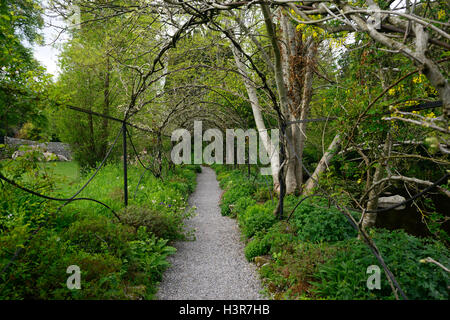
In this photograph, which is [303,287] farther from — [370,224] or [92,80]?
[92,80]

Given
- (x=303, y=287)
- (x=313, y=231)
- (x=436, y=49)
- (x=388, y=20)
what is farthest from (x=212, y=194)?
(x=388, y=20)

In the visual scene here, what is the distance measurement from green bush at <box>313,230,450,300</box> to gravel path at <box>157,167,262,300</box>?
0.88 meters

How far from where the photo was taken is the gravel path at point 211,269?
9.19 ft

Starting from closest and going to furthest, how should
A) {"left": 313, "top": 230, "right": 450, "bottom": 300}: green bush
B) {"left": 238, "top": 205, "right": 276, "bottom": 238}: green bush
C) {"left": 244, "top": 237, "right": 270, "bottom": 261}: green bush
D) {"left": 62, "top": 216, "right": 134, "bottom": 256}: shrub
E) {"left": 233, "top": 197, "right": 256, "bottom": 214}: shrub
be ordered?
{"left": 313, "top": 230, "right": 450, "bottom": 300}: green bush
{"left": 62, "top": 216, "right": 134, "bottom": 256}: shrub
{"left": 244, "top": 237, "right": 270, "bottom": 261}: green bush
{"left": 238, "top": 205, "right": 276, "bottom": 238}: green bush
{"left": 233, "top": 197, "right": 256, "bottom": 214}: shrub

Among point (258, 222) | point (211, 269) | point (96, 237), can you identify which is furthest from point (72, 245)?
point (258, 222)

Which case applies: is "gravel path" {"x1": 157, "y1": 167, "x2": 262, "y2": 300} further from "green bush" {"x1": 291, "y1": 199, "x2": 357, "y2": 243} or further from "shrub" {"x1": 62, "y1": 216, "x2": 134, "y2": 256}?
"green bush" {"x1": 291, "y1": 199, "x2": 357, "y2": 243}

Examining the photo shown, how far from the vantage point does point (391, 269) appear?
6.75 feet

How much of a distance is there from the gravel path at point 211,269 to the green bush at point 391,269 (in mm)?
883

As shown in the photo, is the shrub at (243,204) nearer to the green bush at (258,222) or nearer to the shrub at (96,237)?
the green bush at (258,222)

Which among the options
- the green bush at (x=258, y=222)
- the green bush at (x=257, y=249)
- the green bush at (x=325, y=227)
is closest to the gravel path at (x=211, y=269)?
the green bush at (x=257, y=249)

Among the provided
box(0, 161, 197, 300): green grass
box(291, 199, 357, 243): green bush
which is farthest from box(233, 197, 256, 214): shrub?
box(291, 199, 357, 243): green bush

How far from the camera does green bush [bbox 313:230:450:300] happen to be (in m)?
1.86

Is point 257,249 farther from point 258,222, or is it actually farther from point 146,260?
point 146,260

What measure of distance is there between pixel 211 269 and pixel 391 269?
2125 mm
